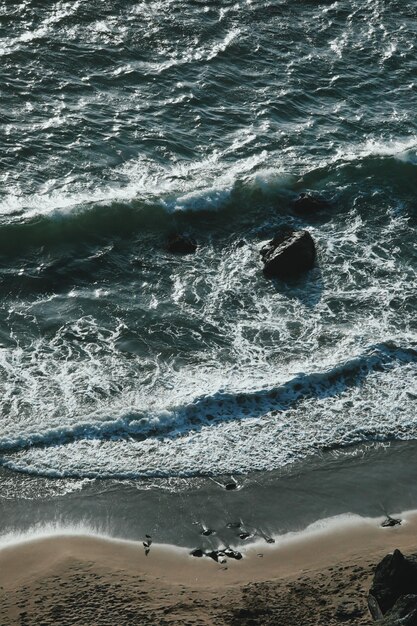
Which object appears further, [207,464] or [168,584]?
[207,464]

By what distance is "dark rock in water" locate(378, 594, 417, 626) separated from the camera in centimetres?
737

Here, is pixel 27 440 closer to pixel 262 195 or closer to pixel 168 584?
pixel 168 584

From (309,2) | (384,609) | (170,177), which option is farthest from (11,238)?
(309,2)

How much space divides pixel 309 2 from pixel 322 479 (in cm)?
1663

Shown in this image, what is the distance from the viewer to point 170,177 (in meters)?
16.7

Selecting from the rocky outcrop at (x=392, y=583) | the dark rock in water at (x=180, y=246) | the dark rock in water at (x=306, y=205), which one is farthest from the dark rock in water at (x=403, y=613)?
the dark rock in water at (x=306, y=205)

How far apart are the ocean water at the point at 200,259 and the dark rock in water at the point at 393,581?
188cm

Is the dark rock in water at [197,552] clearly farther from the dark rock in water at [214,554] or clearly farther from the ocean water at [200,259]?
the ocean water at [200,259]

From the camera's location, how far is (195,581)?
900 centimetres

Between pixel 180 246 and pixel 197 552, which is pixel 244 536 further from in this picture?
pixel 180 246

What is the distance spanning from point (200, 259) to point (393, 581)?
25.4 feet

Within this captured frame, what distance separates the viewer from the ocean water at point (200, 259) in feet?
35.7

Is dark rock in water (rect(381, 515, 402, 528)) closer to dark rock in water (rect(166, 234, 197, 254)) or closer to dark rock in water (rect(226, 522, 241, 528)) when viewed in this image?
dark rock in water (rect(226, 522, 241, 528))

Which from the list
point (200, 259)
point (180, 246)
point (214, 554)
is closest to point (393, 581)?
point (214, 554)
